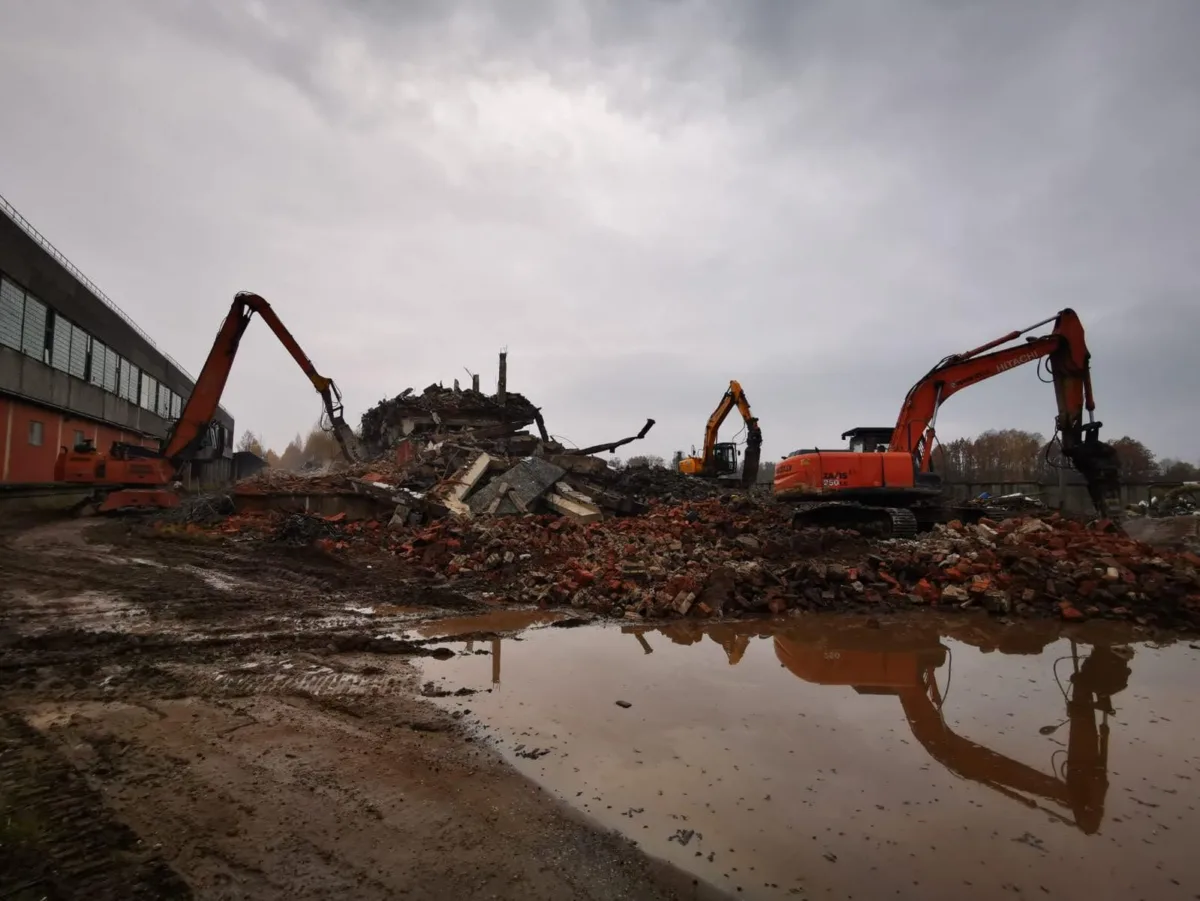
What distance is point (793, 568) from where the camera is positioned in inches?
336

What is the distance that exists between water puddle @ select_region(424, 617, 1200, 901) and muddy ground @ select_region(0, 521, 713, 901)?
0.35 m

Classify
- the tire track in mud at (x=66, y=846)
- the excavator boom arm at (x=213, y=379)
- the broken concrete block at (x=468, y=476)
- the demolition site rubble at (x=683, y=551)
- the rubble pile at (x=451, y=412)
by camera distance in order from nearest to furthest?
the tire track in mud at (x=66, y=846)
the demolition site rubble at (x=683, y=551)
the broken concrete block at (x=468, y=476)
the excavator boom arm at (x=213, y=379)
the rubble pile at (x=451, y=412)

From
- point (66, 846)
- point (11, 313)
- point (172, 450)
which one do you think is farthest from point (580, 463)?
point (11, 313)

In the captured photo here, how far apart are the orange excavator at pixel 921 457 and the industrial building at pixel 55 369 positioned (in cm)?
1552

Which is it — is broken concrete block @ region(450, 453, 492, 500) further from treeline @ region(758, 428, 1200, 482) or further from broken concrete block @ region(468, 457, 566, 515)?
treeline @ region(758, 428, 1200, 482)

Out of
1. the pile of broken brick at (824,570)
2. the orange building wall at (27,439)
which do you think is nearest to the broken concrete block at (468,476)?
the pile of broken brick at (824,570)

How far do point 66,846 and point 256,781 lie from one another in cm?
78

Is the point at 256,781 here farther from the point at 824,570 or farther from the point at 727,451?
the point at 727,451

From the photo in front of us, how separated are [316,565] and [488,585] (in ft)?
10.2

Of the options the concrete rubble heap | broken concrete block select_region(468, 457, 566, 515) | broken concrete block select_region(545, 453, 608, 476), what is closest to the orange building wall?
the concrete rubble heap

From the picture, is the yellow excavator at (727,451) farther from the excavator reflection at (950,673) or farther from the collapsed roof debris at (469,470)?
the excavator reflection at (950,673)

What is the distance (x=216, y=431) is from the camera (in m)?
19.2

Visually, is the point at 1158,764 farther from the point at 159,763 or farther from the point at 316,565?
the point at 316,565

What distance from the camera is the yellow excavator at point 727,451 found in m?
20.4
